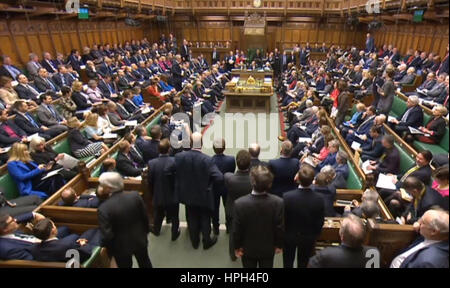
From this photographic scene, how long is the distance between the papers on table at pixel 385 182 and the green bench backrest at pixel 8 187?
451 cm

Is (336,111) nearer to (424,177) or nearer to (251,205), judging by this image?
(424,177)

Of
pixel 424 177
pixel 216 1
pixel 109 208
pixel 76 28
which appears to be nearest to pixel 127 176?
pixel 109 208

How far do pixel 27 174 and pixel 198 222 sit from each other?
2197 mm

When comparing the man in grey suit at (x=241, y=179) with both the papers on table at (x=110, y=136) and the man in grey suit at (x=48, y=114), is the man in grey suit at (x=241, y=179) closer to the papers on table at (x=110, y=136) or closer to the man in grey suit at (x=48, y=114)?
the papers on table at (x=110, y=136)

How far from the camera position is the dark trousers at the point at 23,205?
320cm

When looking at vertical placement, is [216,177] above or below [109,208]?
below

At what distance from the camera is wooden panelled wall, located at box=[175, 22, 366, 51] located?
1772cm

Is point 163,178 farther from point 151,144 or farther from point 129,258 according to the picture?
point 151,144

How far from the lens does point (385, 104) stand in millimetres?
5715

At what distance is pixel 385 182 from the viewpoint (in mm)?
3621

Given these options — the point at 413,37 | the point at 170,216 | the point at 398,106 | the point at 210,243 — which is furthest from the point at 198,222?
the point at 413,37

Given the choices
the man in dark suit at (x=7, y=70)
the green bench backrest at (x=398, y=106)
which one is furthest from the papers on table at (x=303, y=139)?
the man in dark suit at (x=7, y=70)

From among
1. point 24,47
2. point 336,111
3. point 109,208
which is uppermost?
point 24,47
